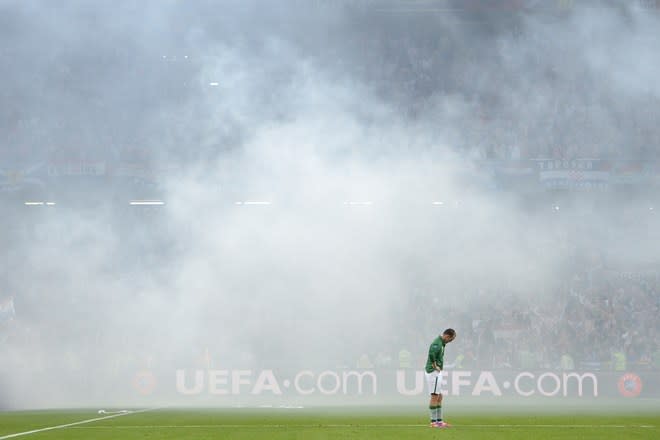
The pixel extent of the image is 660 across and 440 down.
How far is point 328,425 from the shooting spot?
1144 centimetres

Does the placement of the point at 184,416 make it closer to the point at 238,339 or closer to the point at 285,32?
the point at 238,339

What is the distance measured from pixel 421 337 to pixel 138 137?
8.49 m

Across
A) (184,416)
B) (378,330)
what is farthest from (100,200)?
(184,416)

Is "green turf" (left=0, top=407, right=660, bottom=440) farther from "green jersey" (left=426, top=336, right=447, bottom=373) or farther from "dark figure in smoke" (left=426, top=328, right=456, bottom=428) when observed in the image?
"green jersey" (left=426, top=336, right=447, bottom=373)

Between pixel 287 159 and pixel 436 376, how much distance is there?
958 cm

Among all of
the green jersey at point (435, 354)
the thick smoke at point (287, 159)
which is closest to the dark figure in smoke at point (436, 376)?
the green jersey at point (435, 354)

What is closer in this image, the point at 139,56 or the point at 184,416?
the point at 184,416

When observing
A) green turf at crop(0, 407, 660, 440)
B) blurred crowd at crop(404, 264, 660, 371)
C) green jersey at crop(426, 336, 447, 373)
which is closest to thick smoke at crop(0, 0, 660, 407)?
blurred crowd at crop(404, 264, 660, 371)

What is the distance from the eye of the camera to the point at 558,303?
22859mm

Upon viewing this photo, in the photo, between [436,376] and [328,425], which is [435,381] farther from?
[328,425]

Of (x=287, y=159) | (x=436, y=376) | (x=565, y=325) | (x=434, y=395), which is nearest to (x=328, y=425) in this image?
(x=434, y=395)

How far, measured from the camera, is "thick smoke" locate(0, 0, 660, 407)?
20.0 m

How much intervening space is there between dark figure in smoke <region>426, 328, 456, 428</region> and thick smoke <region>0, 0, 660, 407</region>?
359 inches

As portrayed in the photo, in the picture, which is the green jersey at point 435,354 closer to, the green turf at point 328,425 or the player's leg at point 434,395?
the player's leg at point 434,395
